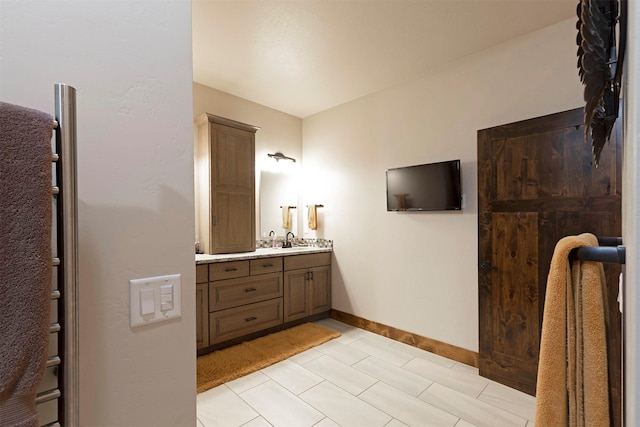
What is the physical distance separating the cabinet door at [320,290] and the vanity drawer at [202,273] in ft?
4.65

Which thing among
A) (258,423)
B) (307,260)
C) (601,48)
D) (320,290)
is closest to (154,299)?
(601,48)

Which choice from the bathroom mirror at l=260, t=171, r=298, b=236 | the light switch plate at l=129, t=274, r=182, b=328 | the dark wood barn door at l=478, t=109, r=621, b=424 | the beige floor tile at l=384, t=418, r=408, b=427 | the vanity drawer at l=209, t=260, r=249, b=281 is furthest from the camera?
the bathroom mirror at l=260, t=171, r=298, b=236

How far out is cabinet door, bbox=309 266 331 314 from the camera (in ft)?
12.5

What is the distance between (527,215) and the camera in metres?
2.28

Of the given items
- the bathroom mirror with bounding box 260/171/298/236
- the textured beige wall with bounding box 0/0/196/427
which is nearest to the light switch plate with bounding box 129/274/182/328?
the textured beige wall with bounding box 0/0/196/427

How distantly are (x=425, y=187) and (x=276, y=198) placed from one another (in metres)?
2.06

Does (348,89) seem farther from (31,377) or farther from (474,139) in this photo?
(31,377)

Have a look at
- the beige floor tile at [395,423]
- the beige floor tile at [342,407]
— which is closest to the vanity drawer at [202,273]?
the beige floor tile at [342,407]

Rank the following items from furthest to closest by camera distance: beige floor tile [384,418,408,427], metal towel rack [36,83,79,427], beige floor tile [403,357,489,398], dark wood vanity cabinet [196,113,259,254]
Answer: dark wood vanity cabinet [196,113,259,254]
beige floor tile [403,357,489,398]
beige floor tile [384,418,408,427]
metal towel rack [36,83,79,427]

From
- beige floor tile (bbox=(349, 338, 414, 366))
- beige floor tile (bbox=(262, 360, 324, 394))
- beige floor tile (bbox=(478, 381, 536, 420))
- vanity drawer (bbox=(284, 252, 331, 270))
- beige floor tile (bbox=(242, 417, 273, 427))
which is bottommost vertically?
beige floor tile (bbox=(349, 338, 414, 366))

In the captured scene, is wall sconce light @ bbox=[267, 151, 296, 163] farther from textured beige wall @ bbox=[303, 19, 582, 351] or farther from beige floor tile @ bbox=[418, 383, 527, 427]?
beige floor tile @ bbox=[418, 383, 527, 427]

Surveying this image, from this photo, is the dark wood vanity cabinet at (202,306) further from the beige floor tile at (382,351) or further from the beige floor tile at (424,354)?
the beige floor tile at (424,354)

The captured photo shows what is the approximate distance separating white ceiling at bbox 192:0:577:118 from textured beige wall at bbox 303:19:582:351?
8.9 inches

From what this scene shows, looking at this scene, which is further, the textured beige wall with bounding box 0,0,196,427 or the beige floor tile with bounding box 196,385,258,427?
the beige floor tile with bounding box 196,385,258,427
